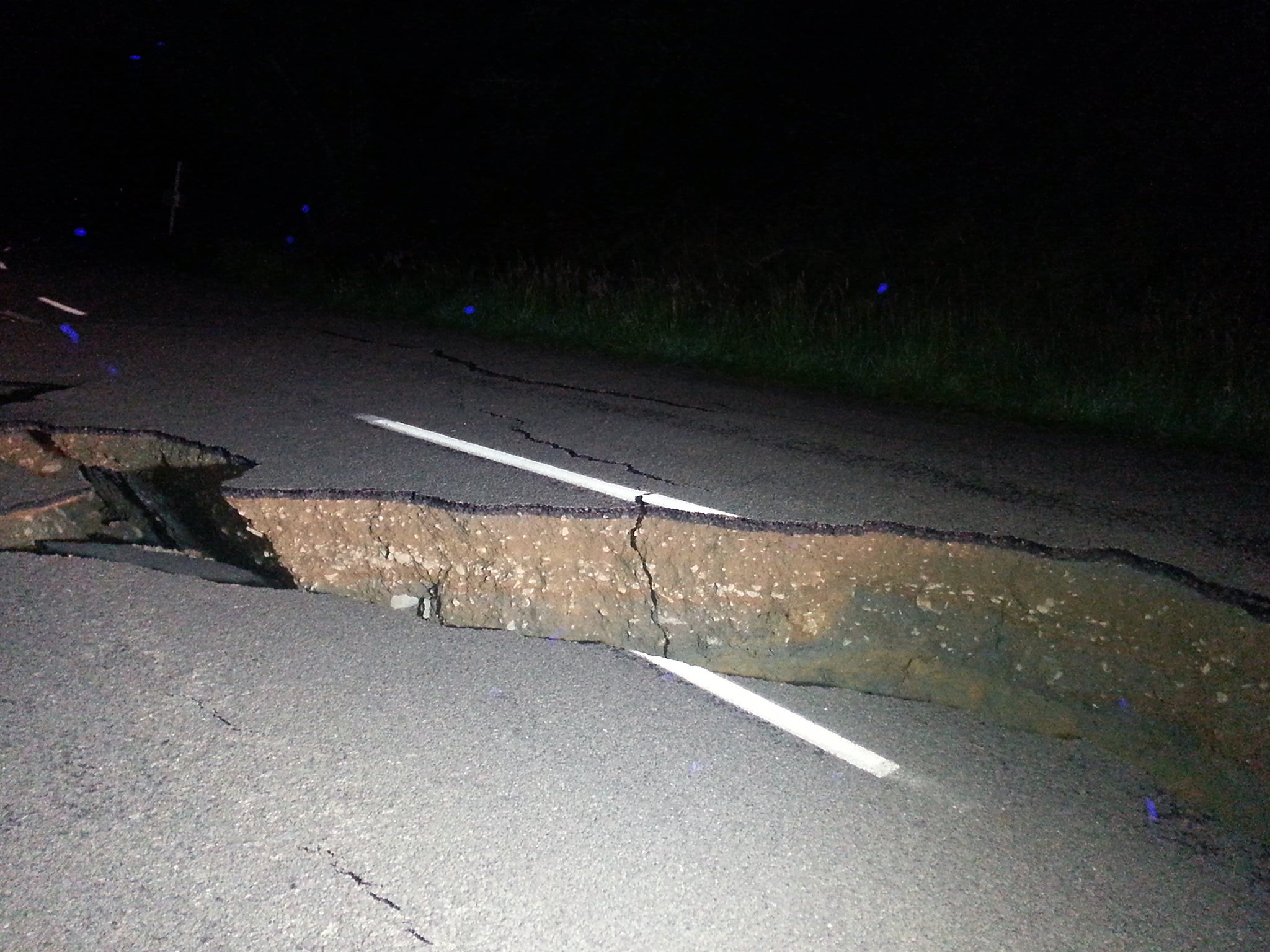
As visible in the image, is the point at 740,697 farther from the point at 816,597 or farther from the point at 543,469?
the point at 543,469

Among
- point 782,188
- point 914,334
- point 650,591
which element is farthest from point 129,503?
point 782,188

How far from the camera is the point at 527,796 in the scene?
9.68ft

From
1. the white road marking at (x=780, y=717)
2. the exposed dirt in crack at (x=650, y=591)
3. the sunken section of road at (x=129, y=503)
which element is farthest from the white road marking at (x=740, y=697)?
the sunken section of road at (x=129, y=503)

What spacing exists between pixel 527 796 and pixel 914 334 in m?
8.52

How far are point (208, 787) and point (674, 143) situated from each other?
62.4 feet

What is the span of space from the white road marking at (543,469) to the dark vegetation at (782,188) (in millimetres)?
4011

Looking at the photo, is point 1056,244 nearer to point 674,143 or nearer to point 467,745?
point 674,143

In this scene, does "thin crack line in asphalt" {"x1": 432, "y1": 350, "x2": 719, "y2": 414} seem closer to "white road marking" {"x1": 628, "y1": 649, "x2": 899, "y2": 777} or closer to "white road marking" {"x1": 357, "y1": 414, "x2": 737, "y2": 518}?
"white road marking" {"x1": 357, "y1": 414, "x2": 737, "y2": 518}

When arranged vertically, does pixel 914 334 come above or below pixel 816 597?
above

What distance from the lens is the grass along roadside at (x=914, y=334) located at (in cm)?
803

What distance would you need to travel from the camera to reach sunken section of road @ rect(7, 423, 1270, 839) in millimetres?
3613

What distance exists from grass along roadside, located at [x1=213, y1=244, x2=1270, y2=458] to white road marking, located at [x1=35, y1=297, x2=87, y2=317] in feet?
11.2

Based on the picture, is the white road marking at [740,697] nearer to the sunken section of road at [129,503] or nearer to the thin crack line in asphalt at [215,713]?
the thin crack line in asphalt at [215,713]

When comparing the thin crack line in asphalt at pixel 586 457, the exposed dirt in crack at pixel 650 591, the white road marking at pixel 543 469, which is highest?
the thin crack line in asphalt at pixel 586 457
